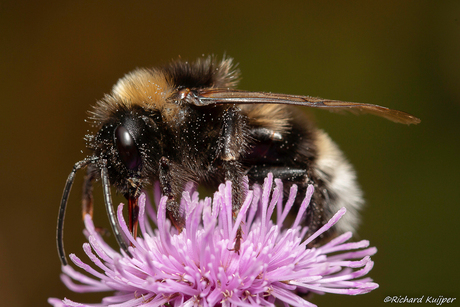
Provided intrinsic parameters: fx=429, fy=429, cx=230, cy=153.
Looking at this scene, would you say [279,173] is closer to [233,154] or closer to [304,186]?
[304,186]

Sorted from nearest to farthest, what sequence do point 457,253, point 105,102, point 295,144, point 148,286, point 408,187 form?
point 148,286
point 105,102
point 295,144
point 457,253
point 408,187

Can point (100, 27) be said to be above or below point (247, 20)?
below

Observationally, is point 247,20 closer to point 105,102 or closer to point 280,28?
point 280,28

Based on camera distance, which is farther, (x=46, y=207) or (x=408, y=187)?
(x=46, y=207)

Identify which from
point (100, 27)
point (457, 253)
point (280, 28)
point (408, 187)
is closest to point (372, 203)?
point (408, 187)

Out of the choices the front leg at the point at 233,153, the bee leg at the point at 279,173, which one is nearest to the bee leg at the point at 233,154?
the front leg at the point at 233,153

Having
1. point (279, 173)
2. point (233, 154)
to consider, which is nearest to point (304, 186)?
point (279, 173)

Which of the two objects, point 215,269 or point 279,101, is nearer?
point 215,269

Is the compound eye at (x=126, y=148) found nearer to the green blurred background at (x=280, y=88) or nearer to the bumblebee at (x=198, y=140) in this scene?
the bumblebee at (x=198, y=140)
